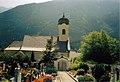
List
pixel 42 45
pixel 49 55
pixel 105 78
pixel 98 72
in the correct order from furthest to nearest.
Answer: pixel 42 45 < pixel 49 55 < pixel 98 72 < pixel 105 78

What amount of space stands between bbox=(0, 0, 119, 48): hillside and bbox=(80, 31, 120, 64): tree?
73145 mm

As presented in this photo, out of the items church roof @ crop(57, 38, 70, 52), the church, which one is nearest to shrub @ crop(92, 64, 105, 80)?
the church

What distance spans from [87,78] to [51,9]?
142 metres

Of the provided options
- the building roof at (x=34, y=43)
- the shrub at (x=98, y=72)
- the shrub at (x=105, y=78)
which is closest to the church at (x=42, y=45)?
the building roof at (x=34, y=43)

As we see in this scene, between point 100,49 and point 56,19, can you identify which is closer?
point 100,49

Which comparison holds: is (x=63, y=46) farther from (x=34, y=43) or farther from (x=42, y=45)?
(x=34, y=43)

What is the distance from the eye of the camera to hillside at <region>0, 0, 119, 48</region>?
133 meters

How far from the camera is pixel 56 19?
5896 inches

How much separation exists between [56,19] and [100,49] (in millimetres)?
106726

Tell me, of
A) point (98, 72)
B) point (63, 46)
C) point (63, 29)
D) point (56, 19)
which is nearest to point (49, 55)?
point (63, 46)

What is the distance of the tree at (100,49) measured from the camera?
4312cm

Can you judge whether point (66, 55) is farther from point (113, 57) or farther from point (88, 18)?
point (88, 18)

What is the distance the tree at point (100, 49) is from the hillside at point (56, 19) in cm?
7314

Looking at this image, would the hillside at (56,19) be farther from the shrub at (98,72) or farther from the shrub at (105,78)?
the shrub at (105,78)
